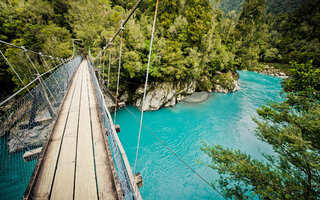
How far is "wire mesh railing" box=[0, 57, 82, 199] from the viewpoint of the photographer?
2473 millimetres

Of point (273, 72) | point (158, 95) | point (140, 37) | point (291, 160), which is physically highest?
point (273, 72)

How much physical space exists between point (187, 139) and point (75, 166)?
8.28 meters

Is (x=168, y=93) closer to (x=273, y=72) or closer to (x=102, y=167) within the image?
(x=102, y=167)

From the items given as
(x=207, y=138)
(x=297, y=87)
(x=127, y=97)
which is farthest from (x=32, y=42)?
(x=297, y=87)

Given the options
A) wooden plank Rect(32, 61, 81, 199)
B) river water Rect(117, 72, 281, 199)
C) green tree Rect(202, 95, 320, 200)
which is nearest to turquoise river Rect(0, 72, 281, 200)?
river water Rect(117, 72, 281, 199)

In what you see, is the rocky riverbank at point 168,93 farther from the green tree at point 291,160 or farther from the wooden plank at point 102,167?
the wooden plank at point 102,167

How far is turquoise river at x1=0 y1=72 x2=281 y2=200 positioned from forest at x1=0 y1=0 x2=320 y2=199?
A: 1.28 m

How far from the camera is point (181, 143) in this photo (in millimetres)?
8539

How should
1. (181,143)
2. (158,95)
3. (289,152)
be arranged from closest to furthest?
(289,152) < (181,143) < (158,95)

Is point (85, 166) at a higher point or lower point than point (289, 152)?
higher

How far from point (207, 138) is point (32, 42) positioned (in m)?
20.4

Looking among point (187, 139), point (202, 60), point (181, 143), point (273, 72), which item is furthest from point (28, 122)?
point (273, 72)

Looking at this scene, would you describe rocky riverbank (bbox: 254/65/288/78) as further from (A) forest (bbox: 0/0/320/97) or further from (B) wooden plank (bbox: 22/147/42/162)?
(B) wooden plank (bbox: 22/147/42/162)

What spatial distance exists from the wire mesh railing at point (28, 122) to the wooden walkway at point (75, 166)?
28 cm
